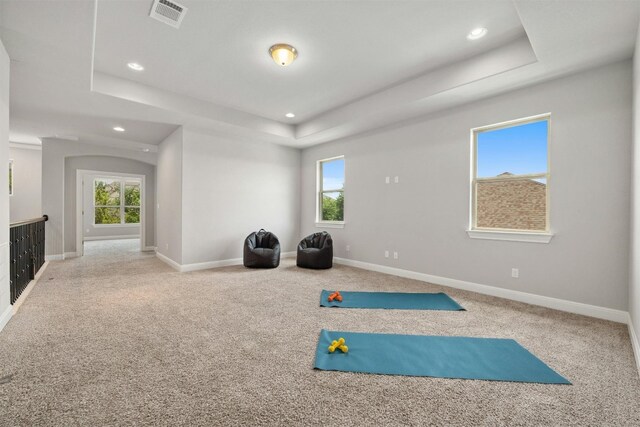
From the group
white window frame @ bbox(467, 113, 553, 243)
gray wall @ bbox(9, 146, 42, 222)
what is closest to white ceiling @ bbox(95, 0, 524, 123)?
white window frame @ bbox(467, 113, 553, 243)

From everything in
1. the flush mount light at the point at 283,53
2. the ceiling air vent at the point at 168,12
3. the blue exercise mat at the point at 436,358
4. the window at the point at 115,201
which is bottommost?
the blue exercise mat at the point at 436,358

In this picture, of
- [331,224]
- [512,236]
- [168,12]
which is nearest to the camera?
[168,12]

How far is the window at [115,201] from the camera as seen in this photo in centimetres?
1079

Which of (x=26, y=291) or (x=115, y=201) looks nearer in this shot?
(x=26, y=291)

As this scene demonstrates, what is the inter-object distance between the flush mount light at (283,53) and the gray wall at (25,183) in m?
7.85

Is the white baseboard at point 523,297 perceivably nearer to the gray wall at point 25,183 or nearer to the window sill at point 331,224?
the window sill at point 331,224

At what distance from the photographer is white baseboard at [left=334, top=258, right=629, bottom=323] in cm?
305

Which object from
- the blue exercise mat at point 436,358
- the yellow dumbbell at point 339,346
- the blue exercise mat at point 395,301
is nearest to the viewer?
the blue exercise mat at point 436,358

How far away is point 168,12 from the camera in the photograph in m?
2.75

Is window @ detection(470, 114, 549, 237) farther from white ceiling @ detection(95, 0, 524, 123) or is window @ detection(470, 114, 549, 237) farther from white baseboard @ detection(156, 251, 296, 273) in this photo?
white baseboard @ detection(156, 251, 296, 273)

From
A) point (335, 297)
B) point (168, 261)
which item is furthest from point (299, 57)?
point (168, 261)

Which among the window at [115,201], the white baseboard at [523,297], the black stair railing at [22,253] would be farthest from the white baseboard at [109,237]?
the white baseboard at [523,297]

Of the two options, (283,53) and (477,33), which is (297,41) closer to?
(283,53)

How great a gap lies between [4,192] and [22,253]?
1679 mm
